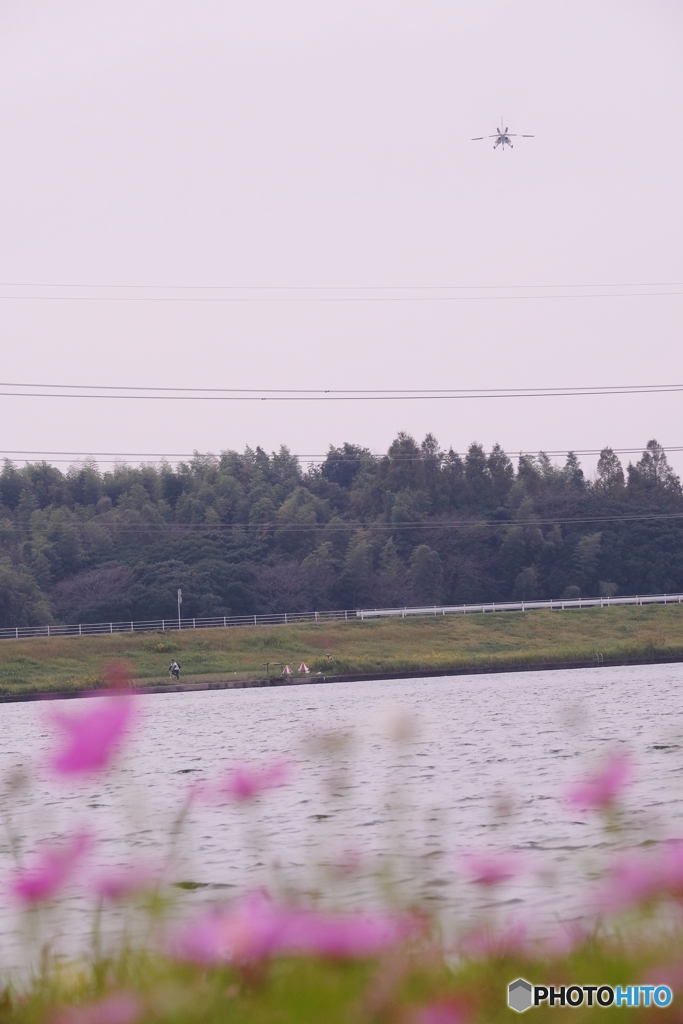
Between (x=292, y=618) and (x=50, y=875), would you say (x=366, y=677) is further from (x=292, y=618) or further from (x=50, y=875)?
(x=50, y=875)

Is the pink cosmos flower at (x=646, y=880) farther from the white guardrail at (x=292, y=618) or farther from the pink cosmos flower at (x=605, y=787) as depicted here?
the white guardrail at (x=292, y=618)

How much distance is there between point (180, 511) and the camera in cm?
8356

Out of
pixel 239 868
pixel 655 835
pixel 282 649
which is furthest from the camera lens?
pixel 282 649

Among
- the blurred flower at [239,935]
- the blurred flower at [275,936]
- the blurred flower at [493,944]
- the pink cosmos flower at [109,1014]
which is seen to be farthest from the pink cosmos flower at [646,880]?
the pink cosmos flower at [109,1014]

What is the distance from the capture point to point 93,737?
2520mm

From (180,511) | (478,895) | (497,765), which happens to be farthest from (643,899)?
(180,511)

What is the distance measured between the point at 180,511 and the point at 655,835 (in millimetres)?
77049

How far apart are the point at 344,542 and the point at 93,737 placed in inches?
2953

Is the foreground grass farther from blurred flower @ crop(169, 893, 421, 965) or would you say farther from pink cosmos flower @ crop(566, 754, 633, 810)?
pink cosmos flower @ crop(566, 754, 633, 810)

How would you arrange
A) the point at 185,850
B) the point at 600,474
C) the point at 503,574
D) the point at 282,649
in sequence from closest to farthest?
the point at 185,850 < the point at 282,649 < the point at 503,574 < the point at 600,474

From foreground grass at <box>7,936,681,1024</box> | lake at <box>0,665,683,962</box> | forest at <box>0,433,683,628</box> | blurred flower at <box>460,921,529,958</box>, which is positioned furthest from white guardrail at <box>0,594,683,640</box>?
foreground grass at <box>7,936,681,1024</box>

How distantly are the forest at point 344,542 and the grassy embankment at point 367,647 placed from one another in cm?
1081

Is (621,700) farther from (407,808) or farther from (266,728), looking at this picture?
(407,808)

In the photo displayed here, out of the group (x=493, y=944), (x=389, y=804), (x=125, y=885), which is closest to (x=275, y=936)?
(x=125, y=885)
